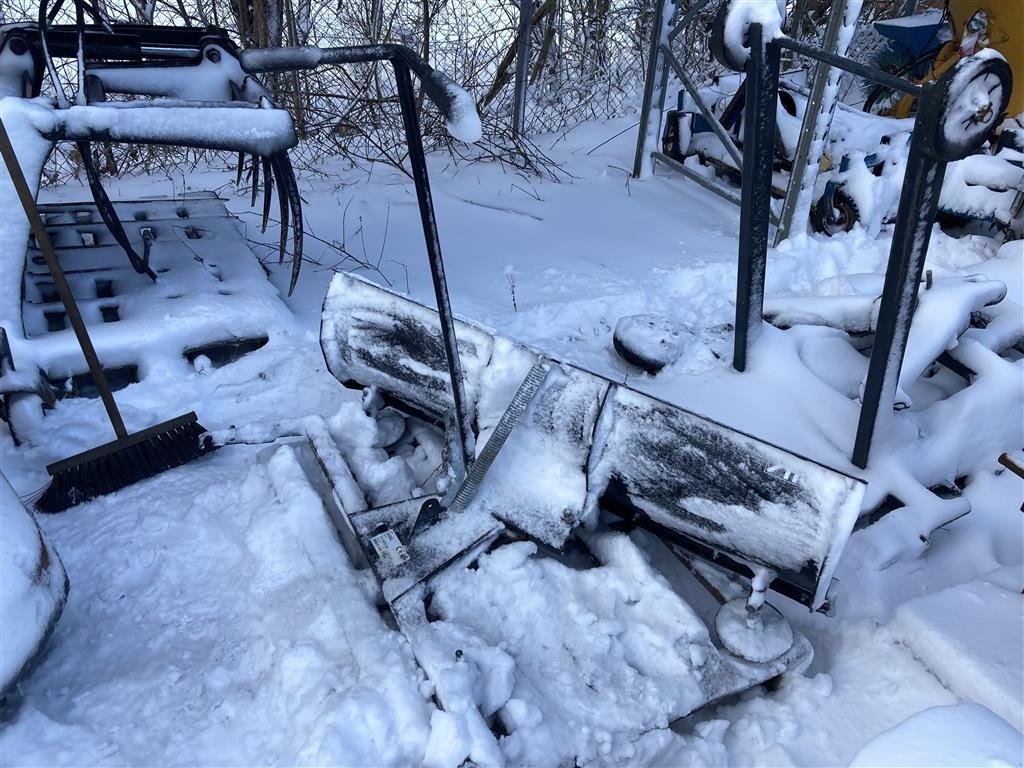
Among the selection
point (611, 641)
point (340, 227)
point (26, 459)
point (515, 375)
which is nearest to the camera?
point (611, 641)

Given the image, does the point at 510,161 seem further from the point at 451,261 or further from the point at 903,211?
the point at 903,211

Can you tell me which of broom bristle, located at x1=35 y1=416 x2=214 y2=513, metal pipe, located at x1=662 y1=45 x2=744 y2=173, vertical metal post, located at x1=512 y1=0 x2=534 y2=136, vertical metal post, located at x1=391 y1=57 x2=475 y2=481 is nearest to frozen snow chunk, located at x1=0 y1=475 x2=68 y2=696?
broom bristle, located at x1=35 y1=416 x2=214 y2=513

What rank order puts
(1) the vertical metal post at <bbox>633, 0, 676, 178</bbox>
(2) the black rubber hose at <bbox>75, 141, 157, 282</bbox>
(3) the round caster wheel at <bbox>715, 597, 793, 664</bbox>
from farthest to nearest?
1. (1) the vertical metal post at <bbox>633, 0, 676, 178</bbox>
2. (2) the black rubber hose at <bbox>75, 141, 157, 282</bbox>
3. (3) the round caster wheel at <bbox>715, 597, 793, 664</bbox>

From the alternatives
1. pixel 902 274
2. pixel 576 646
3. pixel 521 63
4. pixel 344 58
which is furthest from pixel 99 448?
pixel 521 63

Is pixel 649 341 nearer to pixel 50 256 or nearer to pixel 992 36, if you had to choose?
pixel 50 256

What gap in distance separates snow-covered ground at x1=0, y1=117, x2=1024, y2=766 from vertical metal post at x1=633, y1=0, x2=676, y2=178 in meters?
2.44

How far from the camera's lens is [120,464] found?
222 cm

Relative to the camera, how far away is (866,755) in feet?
3.51

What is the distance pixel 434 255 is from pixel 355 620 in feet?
3.01

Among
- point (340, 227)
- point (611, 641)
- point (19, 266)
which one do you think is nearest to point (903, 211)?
point (611, 641)

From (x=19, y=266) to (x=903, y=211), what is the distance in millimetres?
2784

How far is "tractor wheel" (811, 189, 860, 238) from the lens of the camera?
4.21 meters

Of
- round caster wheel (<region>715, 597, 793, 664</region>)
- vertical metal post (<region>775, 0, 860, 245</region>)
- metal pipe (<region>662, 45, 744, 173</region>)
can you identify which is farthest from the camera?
metal pipe (<region>662, 45, 744, 173</region>)

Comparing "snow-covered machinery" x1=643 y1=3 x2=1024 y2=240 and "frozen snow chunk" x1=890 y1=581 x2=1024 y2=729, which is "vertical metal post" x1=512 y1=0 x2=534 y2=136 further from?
"frozen snow chunk" x1=890 y1=581 x2=1024 y2=729
